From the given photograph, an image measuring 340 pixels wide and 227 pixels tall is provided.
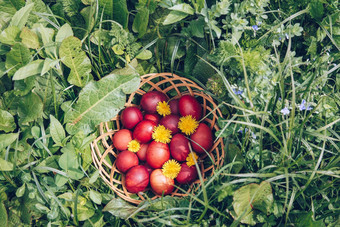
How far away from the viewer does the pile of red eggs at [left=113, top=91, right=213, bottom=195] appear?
2041 mm

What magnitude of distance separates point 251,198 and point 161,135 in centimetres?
74

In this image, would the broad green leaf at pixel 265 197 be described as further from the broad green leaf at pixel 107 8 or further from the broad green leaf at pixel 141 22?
the broad green leaf at pixel 107 8

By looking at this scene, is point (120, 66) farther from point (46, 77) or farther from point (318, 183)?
point (318, 183)

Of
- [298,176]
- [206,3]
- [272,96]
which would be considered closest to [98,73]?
[206,3]

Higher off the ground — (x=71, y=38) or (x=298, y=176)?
(x=71, y=38)

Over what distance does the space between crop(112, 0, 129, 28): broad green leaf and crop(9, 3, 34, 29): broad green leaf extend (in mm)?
550

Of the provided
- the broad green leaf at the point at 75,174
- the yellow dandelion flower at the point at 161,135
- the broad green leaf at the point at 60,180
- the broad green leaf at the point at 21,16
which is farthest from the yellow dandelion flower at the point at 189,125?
the broad green leaf at the point at 21,16

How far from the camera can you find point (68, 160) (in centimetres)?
195

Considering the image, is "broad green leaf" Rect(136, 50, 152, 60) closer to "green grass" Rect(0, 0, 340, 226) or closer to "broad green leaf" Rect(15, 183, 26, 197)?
"green grass" Rect(0, 0, 340, 226)

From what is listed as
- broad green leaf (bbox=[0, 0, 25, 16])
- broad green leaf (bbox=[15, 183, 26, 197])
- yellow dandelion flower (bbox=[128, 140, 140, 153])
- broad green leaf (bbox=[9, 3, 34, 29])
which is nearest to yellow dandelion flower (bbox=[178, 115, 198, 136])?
yellow dandelion flower (bbox=[128, 140, 140, 153])

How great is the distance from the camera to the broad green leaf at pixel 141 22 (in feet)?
6.77

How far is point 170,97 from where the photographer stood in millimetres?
2434

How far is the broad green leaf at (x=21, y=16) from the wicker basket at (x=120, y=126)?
0.86m

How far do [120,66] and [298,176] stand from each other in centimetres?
141
